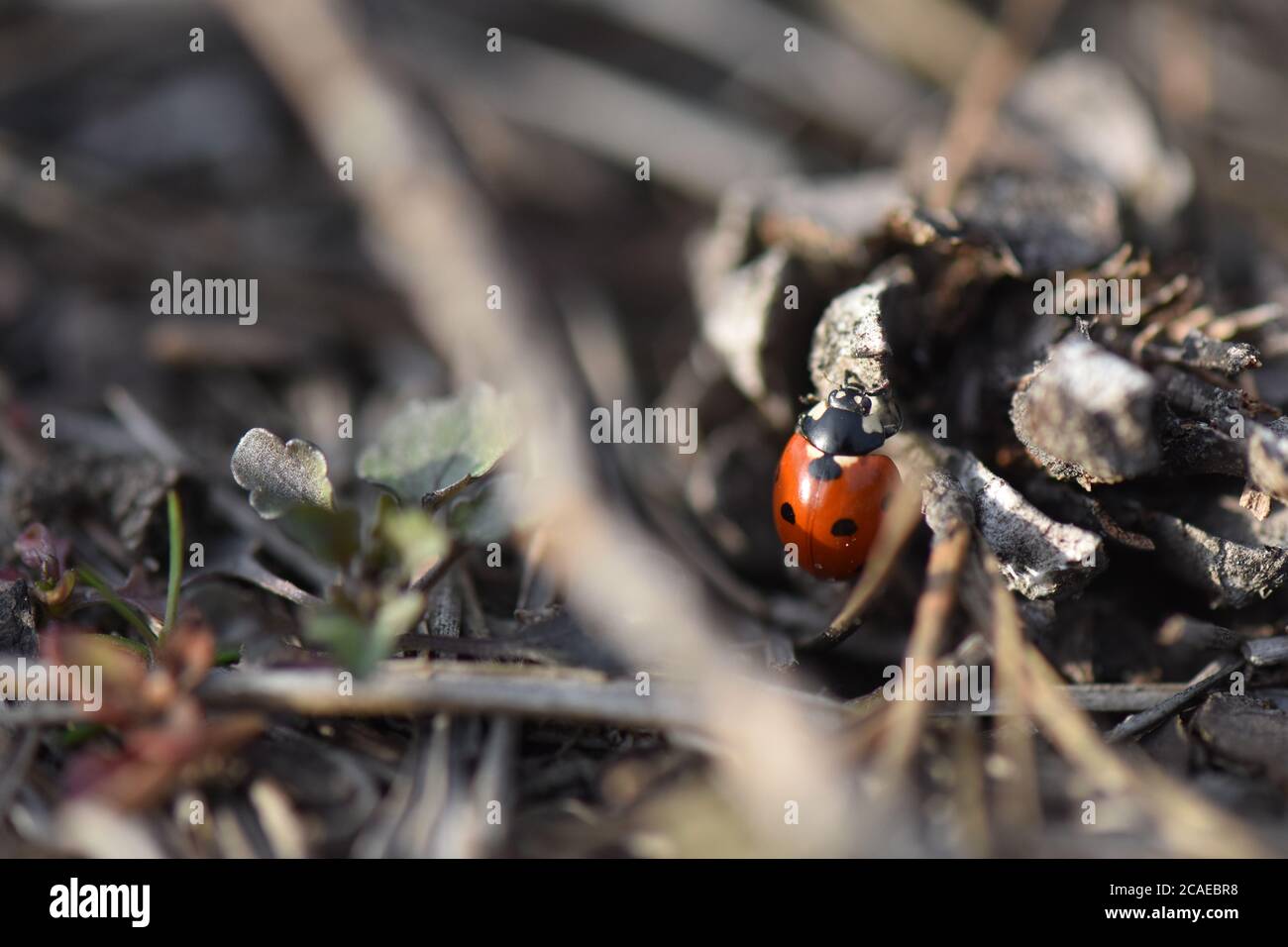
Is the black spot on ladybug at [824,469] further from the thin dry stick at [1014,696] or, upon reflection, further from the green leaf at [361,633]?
the green leaf at [361,633]

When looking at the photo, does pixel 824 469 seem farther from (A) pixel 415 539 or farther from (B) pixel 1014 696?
(A) pixel 415 539

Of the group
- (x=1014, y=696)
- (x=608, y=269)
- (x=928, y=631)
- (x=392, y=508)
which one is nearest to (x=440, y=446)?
(x=392, y=508)

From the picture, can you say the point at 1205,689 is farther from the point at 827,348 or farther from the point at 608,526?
the point at 608,526

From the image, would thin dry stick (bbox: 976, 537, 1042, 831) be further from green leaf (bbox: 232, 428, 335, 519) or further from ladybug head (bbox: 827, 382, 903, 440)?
green leaf (bbox: 232, 428, 335, 519)

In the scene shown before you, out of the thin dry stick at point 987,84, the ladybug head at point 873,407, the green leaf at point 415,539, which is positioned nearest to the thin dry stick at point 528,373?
the green leaf at point 415,539

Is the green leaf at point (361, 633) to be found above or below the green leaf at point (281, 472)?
below

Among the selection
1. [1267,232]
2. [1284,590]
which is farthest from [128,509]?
[1267,232]

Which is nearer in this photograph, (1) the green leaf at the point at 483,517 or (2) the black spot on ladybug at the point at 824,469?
(1) the green leaf at the point at 483,517

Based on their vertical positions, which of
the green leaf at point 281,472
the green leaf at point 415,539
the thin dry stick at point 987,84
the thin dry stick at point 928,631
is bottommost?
the thin dry stick at point 928,631
